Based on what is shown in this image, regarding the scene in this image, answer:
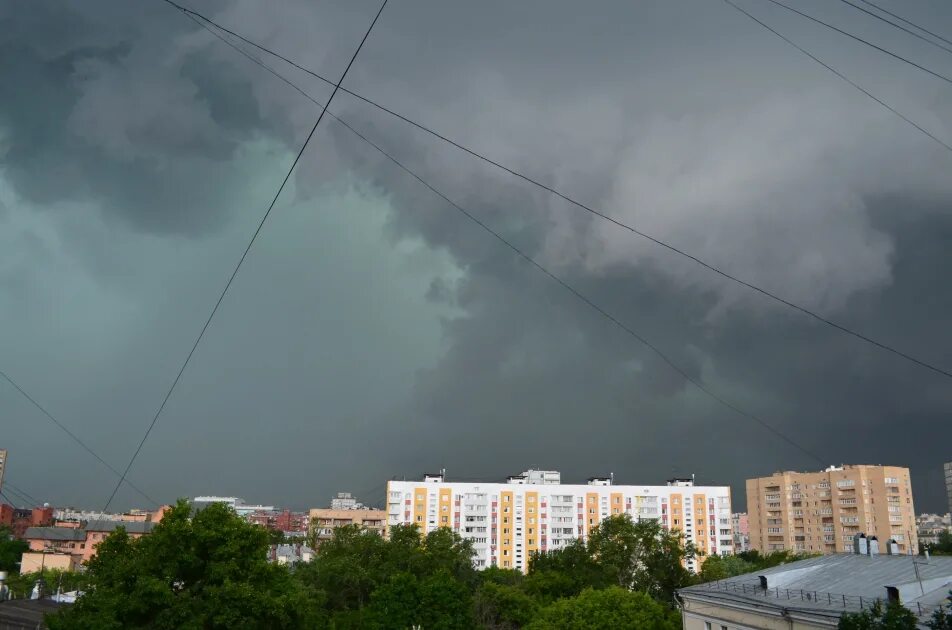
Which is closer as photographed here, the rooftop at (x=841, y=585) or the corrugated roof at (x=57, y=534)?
the rooftop at (x=841, y=585)

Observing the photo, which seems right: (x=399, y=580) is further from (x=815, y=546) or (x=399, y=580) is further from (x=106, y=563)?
(x=815, y=546)

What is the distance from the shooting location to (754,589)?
24.8 metres

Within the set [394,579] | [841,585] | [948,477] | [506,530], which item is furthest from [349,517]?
[948,477]

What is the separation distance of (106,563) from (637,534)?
47.2m

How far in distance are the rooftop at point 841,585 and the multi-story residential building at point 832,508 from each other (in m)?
88.5

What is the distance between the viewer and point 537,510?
336 feet

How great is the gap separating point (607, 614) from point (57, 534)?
336ft

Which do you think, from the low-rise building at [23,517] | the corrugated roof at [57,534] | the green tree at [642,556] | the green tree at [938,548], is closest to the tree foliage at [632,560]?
the green tree at [642,556]

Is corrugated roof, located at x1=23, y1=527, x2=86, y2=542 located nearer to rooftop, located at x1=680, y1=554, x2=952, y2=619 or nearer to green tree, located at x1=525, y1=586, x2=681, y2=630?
green tree, located at x1=525, y1=586, x2=681, y2=630

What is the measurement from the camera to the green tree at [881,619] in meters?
15.0

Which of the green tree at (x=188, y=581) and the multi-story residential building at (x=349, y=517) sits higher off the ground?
the multi-story residential building at (x=349, y=517)

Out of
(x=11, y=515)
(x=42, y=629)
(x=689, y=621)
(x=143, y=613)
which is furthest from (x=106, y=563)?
(x=11, y=515)

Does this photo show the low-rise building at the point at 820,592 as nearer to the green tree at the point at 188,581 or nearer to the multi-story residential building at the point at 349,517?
the green tree at the point at 188,581

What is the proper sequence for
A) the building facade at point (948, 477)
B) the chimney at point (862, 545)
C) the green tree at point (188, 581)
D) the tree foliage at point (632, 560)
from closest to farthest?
the green tree at point (188, 581) < the chimney at point (862, 545) < the tree foliage at point (632, 560) < the building facade at point (948, 477)
